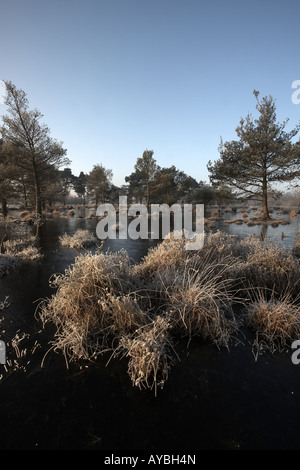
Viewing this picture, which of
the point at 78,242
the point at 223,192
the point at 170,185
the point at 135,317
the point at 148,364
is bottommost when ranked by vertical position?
Answer: the point at 148,364

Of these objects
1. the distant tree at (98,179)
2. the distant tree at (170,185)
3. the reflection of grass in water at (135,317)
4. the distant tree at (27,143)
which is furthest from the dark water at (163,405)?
the distant tree at (98,179)

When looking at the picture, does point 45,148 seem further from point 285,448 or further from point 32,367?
point 285,448

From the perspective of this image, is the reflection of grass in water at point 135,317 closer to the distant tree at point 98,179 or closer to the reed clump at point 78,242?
the reed clump at point 78,242

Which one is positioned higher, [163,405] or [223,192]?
[223,192]

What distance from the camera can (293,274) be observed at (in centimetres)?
541

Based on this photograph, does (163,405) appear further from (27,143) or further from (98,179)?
(98,179)

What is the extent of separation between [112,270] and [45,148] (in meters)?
19.5

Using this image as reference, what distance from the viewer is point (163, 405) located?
244 centimetres

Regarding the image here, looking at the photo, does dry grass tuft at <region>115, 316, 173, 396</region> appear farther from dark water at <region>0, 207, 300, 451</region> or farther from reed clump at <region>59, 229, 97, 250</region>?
reed clump at <region>59, 229, 97, 250</region>

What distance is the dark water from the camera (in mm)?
2082

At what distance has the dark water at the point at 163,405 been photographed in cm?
208

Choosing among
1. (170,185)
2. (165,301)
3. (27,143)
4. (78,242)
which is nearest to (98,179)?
(170,185)

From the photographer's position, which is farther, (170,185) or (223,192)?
(170,185)
